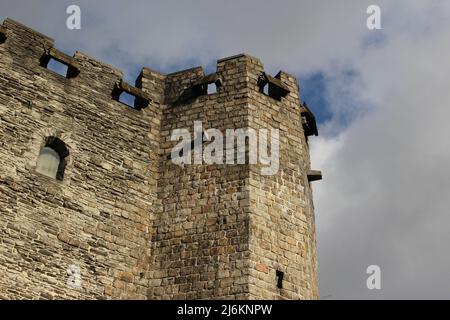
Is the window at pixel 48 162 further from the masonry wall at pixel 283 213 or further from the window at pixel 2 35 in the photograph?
the masonry wall at pixel 283 213

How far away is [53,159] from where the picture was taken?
11031 millimetres

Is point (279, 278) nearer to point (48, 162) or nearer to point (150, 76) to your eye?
point (48, 162)

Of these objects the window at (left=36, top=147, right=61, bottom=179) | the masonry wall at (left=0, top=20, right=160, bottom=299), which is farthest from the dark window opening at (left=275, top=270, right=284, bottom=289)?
the window at (left=36, top=147, right=61, bottom=179)

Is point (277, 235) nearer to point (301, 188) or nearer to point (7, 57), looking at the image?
point (301, 188)

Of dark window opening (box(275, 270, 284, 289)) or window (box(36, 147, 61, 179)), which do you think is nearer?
dark window opening (box(275, 270, 284, 289))

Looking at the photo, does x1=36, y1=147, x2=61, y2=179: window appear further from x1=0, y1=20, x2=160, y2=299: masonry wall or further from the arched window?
x1=0, y1=20, x2=160, y2=299: masonry wall

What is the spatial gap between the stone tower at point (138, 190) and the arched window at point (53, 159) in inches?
0.8

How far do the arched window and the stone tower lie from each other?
0.02 meters

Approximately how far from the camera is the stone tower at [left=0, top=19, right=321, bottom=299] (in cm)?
1004

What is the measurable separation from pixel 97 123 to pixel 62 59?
1428 millimetres

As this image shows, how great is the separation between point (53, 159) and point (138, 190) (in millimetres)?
1590

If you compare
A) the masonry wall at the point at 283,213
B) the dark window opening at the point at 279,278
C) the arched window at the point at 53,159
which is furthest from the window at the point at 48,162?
the dark window opening at the point at 279,278
